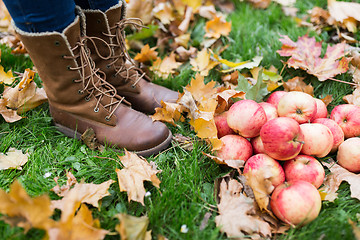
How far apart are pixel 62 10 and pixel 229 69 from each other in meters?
1.19

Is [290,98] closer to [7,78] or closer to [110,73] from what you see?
[110,73]

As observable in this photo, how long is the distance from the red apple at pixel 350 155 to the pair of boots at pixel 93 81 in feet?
2.87

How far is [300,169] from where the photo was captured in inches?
51.1

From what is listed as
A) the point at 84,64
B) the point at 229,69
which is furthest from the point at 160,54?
the point at 84,64

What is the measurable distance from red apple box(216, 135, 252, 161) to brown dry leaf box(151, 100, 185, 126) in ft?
1.35

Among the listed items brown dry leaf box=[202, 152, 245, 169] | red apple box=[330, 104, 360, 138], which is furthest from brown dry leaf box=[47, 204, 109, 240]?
red apple box=[330, 104, 360, 138]

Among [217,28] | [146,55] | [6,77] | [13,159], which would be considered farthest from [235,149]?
[6,77]

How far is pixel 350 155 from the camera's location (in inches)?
55.5

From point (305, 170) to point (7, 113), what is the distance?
1.63 meters

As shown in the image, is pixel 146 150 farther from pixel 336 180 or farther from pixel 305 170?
pixel 336 180

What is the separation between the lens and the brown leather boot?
62.4 inches

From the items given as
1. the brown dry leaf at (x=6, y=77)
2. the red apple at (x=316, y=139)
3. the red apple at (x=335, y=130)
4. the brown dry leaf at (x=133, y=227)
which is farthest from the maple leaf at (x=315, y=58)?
the brown dry leaf at (x=6, y=77)

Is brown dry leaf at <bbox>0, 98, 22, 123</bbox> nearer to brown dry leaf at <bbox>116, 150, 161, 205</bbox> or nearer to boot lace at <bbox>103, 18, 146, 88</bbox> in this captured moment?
boot lace at <bbox>103, 18, 146, 88</bbox>

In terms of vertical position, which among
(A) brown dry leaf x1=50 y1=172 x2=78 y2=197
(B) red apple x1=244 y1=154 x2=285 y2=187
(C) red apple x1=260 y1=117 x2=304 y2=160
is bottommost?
(A) brown dry leaf x1=50 y1=172 x2=78 y2=197
